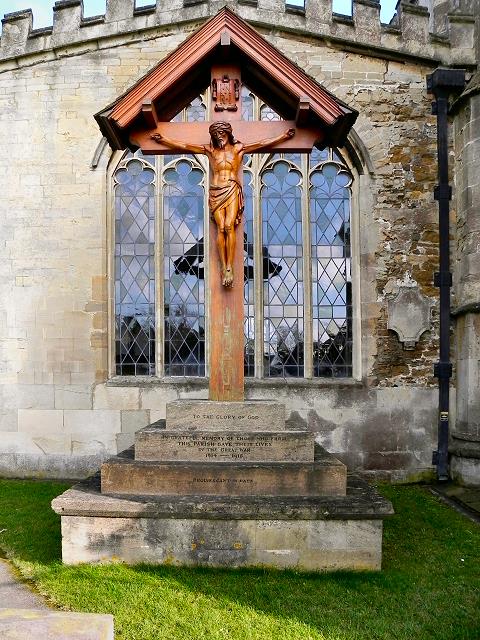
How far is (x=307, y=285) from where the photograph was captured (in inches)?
332

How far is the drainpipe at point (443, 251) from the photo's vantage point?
795 cm

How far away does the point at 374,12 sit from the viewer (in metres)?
8.44

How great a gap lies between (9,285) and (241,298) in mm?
4885

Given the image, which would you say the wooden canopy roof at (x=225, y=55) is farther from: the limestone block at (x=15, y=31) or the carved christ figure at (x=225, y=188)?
the limestone block at (x=15, y=31)

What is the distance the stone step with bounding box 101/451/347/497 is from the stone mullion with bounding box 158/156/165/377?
3868mm

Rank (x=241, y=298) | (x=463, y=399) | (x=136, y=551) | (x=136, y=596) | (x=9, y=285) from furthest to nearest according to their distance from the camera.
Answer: (x=9, y=285)
(x=463, y=399)
(x=241, y=298)
(x=136, y=551)
(x=136, y=596)

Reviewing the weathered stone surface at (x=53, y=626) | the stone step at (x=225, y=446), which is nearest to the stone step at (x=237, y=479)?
the stone step at (x=225, y=446)

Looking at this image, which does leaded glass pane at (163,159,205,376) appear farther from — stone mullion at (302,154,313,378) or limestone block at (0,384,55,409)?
limestone block at (0,384,55,409)

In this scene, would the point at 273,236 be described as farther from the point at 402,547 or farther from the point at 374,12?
the point at 402,547

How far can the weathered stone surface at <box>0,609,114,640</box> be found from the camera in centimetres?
222

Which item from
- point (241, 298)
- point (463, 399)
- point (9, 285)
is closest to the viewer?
point (241, 298)

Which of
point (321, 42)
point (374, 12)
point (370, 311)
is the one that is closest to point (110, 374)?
point (370, 311)

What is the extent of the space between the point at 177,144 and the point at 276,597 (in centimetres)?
377

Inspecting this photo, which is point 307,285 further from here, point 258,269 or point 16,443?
point 16,443
